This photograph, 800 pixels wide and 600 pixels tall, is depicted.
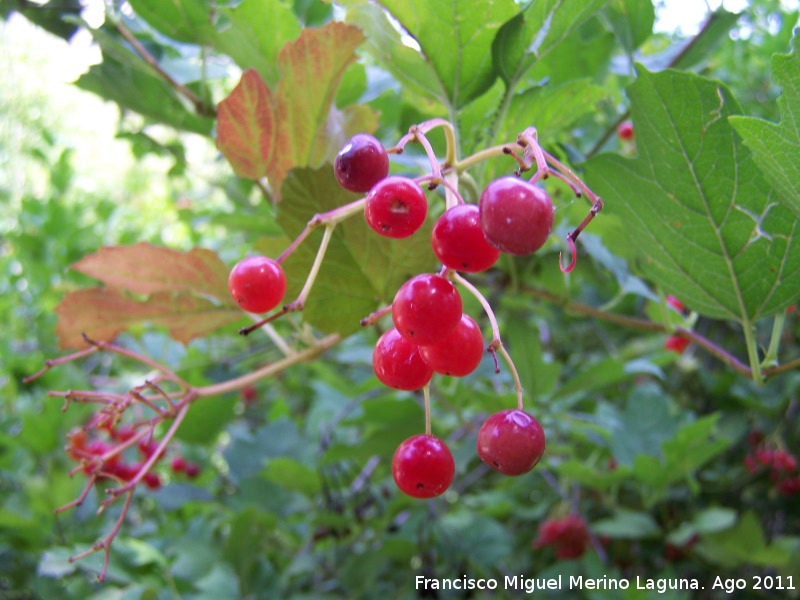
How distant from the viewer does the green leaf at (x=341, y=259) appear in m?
0.72

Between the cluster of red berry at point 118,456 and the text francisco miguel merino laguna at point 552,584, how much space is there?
704 mm

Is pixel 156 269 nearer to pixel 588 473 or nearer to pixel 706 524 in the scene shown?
pixel 588 473

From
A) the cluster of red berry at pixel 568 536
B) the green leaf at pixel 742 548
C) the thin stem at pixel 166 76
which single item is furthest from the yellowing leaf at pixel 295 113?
the green leaf at pixel 742 548

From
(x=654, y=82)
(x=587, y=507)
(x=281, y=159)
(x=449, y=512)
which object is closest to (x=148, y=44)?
(x=281, y=159)

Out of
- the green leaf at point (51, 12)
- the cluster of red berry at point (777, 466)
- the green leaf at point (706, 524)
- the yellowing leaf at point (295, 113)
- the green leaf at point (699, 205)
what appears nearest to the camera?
the green leaf at point (699, 205)

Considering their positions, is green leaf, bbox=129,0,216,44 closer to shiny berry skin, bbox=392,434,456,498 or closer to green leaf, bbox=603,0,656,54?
green leaf, bbox=603,0,656,54

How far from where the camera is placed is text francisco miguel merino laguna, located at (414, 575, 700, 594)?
1337 millimetres

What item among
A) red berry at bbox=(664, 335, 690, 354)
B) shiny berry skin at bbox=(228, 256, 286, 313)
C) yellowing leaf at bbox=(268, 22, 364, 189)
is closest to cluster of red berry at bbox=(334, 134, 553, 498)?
shiny berry skin at bbox=(228, 256, 286, 313)

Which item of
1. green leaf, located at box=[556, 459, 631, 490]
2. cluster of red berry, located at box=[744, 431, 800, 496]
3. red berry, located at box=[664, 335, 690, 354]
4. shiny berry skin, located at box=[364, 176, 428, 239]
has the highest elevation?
shiny berry skin, located at box=[364, 176, 428, 239]

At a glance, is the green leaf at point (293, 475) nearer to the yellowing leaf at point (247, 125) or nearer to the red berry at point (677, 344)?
the yellowing leaf at point (247, 125)

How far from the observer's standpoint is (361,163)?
55 cm

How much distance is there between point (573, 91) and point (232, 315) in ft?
2.01

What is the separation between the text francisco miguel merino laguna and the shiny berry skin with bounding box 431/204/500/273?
1.02m

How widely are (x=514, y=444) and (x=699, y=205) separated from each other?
0.41m
